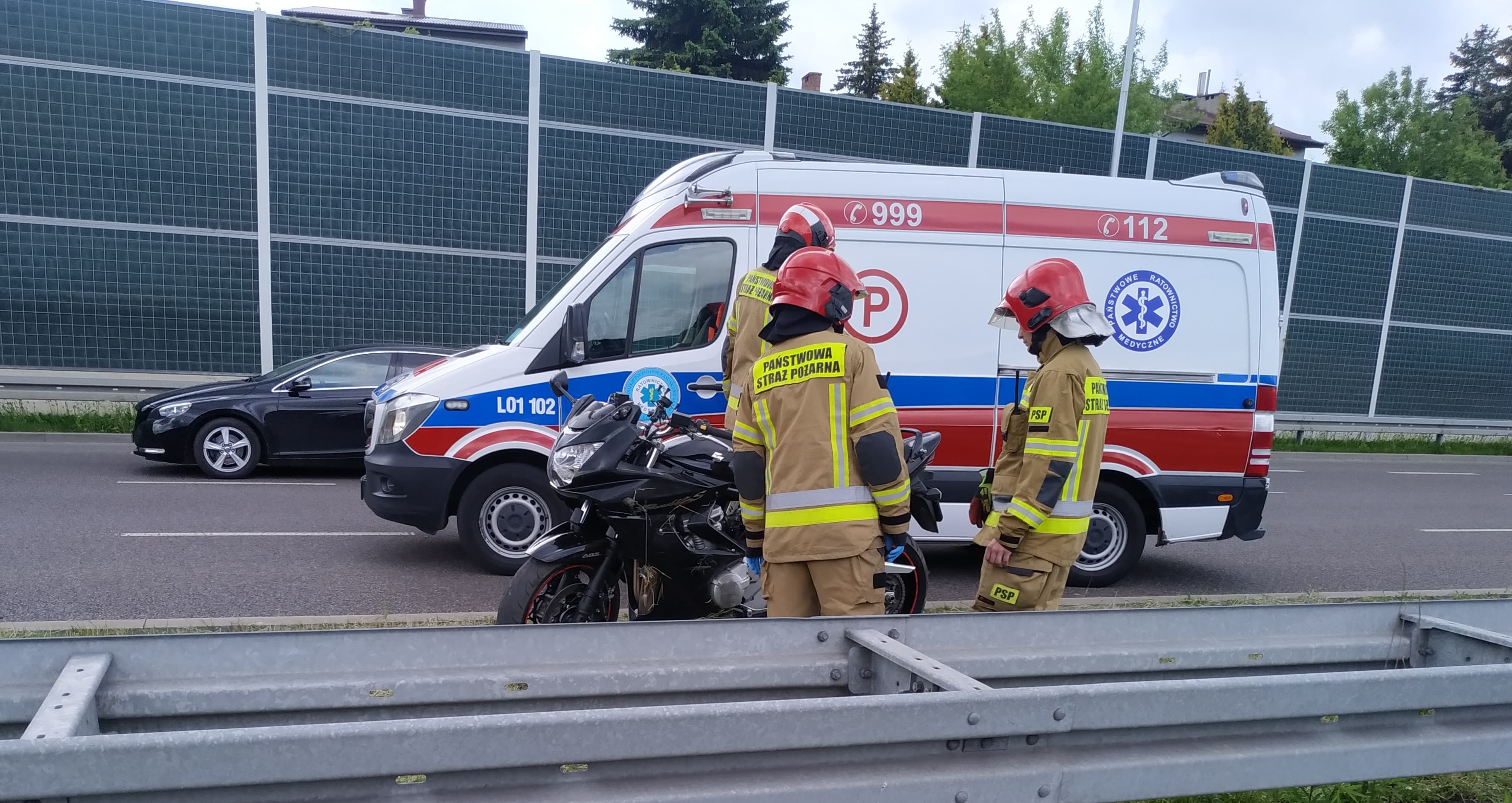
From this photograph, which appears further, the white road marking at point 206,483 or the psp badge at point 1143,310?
the white road marking at point 206,483

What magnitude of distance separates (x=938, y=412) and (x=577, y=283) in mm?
2643

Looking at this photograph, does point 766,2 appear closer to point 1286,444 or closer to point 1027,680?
point 1286,444

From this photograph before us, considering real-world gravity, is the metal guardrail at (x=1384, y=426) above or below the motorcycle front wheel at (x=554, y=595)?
below

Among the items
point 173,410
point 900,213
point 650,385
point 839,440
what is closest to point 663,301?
point 650,385

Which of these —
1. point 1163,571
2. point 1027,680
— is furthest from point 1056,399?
point 1163,571

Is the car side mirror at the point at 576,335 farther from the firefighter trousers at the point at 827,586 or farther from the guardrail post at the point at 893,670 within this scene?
the guardrail post at the point at 893,670

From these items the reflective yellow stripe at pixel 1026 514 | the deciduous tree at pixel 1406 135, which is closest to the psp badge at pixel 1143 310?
the reflective yellow stripe at pixel 1026 514

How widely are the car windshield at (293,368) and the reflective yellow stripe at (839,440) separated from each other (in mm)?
9269

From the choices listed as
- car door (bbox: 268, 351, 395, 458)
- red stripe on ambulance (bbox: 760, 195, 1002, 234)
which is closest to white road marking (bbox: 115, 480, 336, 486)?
car door (bbox: 268, 351, 395, 458)

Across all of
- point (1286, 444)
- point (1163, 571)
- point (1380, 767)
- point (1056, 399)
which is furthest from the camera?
point (1286, 444)

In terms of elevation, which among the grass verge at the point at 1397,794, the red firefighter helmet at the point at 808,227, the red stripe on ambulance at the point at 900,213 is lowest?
the grass verge at the point at 1397,794

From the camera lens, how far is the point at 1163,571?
26.4ft

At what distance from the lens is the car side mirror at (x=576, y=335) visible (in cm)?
573

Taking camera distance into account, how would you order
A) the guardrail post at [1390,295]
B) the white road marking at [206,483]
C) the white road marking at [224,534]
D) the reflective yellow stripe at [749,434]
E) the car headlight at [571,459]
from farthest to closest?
the guardrail post at [1390,295]
the white road marking at [206,483]
the white road marking at [224,534]
the car headlight at [571,459]
the reflective yellow stripe at [749,434]
